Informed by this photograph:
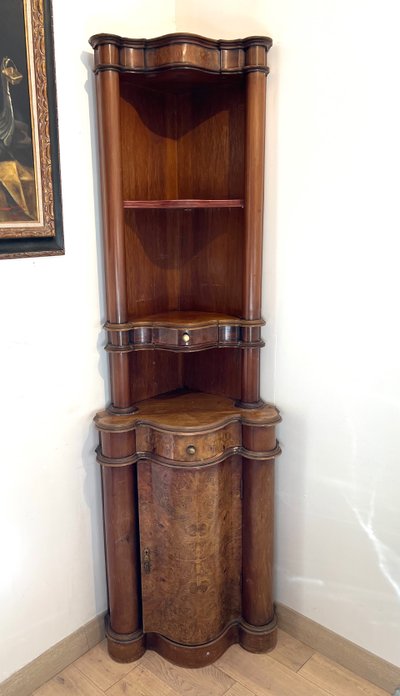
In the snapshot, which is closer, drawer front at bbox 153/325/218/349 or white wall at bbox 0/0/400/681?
white wall at bbox 0/0/400/681

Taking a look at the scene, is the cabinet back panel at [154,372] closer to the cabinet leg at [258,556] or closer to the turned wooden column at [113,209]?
the turned wooden column at [113,209]

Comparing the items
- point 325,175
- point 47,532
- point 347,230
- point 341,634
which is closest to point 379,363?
point 347,230

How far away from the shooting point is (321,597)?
1933 mm

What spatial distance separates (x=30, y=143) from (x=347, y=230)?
946mm

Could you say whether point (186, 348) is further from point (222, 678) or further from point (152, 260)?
point (222, 678)

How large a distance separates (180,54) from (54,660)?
1.97 meters

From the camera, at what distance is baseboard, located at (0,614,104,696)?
1.77 m

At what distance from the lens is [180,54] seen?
1600mm

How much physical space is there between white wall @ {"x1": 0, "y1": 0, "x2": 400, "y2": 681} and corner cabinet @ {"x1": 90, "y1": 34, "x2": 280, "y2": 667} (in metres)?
0.10

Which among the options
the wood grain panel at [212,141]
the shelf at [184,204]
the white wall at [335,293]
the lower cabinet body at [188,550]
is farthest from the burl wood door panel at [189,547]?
the wood grain panel at [212,141]

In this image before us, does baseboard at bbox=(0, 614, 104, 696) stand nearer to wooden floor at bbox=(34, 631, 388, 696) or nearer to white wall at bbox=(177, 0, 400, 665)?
wooden floor at bbox=(34, 631, 388, 696)

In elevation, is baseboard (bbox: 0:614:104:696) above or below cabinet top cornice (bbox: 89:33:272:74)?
below

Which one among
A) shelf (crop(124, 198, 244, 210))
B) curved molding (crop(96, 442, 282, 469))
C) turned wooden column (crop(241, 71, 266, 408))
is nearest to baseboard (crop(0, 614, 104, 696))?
curved molding (crop(96, 442, 282, 469))

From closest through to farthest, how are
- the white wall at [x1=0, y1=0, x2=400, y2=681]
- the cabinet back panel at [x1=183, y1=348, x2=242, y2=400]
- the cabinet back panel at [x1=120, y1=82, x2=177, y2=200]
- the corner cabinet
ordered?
the white wall at [x1=0, y1=0, x2=400, y2=681]
the corner cabinet
the cabinet back panel at [x1=120, y1=82, x2=177, y2=200]
the cabinet back panel at [x1=183, y1=348, x2=242, y2=400]
